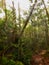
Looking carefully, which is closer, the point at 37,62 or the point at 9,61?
the point at 9,61

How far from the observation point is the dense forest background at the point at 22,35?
888cm

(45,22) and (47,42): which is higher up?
(45,22)

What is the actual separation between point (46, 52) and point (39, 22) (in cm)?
218

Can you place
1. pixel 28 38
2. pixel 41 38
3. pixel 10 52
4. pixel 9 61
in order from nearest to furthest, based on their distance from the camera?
1. pixel 9 61
2. pixel 10 52
3. pixel 28 38
4. pixel 41 38

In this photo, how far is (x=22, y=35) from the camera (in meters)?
10.8

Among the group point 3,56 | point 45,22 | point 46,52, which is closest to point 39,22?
point 45,22

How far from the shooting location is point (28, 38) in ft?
38.0

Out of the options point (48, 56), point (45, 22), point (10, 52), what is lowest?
point (48, 56)

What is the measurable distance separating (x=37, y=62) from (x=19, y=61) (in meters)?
1.15

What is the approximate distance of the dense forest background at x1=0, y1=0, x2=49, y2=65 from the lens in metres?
8.88

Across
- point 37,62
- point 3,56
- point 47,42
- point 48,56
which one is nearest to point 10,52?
point 3,56

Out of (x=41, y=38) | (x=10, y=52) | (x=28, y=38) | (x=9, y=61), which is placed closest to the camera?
(x=9, y=61)

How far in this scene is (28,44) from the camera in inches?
438

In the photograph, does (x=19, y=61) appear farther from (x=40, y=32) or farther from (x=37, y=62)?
(x=40, y=32)
